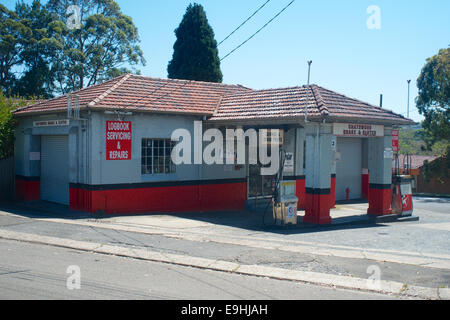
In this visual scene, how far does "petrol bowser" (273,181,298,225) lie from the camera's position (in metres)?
13.6

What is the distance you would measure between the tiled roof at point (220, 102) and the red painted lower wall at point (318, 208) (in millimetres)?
2451

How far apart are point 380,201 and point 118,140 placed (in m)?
9.37

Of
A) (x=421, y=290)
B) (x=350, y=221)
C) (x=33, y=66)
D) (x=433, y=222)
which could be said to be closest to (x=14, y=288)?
(x=421, y=290)

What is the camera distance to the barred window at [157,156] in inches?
624

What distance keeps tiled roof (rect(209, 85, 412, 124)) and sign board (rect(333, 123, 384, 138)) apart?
37cm

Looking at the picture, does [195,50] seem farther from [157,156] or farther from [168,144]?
[157,156]

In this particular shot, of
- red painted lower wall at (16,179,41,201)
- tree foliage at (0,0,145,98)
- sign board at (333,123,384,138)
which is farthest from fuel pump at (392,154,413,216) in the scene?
tree foliage at (0,0,145,98)

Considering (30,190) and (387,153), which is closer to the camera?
(387,153)

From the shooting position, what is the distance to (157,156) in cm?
1614

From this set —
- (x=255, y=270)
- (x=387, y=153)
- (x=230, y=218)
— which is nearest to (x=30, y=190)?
(x=230, y=218)

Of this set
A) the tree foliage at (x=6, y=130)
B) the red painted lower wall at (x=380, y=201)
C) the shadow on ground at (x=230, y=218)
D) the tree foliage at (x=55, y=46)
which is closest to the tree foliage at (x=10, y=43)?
the tree foliage at (x=55, y=46)

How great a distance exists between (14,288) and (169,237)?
5082 mm

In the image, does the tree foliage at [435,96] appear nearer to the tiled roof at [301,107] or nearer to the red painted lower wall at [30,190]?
the tiled roof at [301,107]
